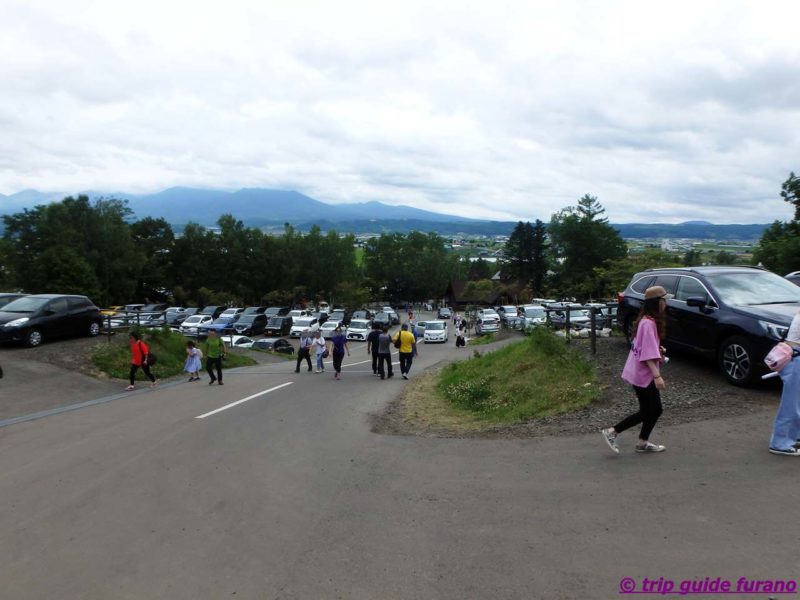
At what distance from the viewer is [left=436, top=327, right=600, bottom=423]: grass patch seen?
8.86m

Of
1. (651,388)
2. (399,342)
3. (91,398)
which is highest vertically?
(651,388)

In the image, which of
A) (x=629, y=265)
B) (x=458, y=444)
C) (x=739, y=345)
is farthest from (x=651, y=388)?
(x=629, y=265)

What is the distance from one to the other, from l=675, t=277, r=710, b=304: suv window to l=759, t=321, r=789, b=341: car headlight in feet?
4.10

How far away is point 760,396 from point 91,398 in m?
14.2

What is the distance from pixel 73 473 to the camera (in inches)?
273

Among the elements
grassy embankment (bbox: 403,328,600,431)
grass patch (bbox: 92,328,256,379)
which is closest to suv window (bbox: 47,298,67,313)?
grass patch (bbox: 92,328,256,379)

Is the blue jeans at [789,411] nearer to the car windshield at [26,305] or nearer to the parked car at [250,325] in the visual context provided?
the car windshield at [26,305]

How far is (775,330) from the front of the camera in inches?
303

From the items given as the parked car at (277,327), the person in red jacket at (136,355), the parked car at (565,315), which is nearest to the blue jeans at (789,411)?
the parked car at (565,315)

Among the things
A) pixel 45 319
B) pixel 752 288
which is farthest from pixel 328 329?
pixel 752 288

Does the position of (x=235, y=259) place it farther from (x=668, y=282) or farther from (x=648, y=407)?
(x=648, y=407)

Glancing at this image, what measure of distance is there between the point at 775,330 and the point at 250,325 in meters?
41.2

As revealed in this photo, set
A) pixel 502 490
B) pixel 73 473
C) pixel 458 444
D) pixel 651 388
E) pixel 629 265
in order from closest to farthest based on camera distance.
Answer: pixel 502 490, pixel 651 388, pixel 73 473, pixel 458 444, pixel 629 265

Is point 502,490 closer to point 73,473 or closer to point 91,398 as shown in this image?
point 73,473
